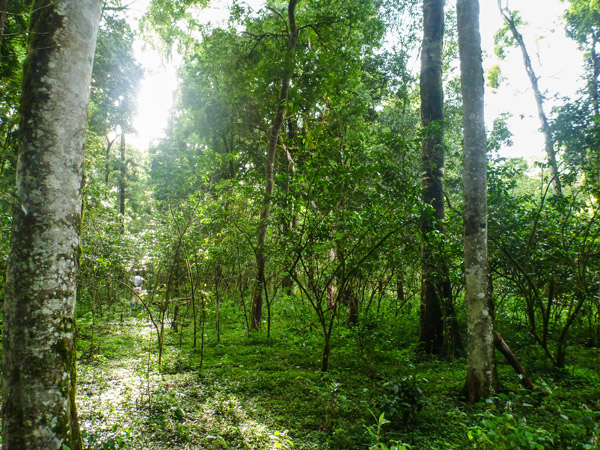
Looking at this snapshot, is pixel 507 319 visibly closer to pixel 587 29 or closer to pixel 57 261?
pixel 57 261

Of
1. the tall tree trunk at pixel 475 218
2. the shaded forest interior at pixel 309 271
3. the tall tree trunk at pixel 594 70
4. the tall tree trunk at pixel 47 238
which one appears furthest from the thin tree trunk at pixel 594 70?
the tall tree trunk at pixel 47 238

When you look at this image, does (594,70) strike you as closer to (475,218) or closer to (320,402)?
(475,218)

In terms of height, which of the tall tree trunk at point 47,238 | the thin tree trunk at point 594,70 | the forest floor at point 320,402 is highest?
the thin tree trunk at point 594,70

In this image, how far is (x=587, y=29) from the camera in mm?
13336

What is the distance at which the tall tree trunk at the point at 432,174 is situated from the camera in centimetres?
566

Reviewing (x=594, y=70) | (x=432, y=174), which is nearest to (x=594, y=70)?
(x=594, y=70)

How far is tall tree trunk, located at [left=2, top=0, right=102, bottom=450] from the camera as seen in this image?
85.4 inches

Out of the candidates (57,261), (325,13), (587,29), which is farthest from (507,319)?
(587,29)

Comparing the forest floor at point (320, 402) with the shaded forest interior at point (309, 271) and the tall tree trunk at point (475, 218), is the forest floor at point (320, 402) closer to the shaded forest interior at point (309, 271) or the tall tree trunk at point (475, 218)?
the shaded forest interior at point (309, 271)

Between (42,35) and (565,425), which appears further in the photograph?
(565,425)

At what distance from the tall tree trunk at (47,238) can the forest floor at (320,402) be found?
613mm

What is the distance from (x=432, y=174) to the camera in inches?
253

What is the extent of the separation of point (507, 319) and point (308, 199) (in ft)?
14.6

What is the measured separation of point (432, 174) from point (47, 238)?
6.08 meters
